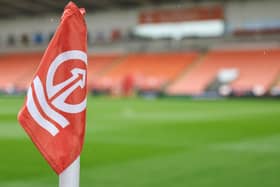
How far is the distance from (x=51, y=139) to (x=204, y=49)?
36.3m

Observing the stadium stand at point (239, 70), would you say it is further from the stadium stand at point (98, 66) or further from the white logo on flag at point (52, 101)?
the white logo on flag at point (52, 101)

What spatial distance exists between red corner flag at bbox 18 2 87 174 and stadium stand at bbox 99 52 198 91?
32.6 meters

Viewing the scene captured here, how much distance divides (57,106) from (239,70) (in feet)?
107

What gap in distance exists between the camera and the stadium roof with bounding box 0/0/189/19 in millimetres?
38812

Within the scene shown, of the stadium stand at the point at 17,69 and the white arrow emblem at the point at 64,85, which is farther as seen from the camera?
the stadium stand at the point at 17,69

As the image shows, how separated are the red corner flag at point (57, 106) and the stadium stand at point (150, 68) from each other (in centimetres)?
3261

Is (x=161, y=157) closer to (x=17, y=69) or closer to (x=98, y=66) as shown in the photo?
(x=98, y=66)

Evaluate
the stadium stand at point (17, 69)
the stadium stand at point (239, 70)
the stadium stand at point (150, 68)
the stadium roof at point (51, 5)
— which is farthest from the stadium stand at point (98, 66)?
the stadium stand at point (239, 70)

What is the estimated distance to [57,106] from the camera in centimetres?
269

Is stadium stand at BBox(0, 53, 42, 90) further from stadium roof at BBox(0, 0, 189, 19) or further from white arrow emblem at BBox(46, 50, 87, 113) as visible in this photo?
white arrow emblem at BBox(46, 50, 87, 113)

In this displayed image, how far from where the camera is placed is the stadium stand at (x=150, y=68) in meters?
36.4

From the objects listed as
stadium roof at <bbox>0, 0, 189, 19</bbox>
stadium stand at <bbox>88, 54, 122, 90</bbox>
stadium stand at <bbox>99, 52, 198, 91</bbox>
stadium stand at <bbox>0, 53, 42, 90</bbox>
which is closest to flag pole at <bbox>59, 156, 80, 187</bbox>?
stadium stand at <bbox>99, 52, 198, 91</bbox>

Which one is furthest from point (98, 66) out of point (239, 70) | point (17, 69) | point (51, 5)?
point (239, 70)

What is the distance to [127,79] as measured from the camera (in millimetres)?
34281
